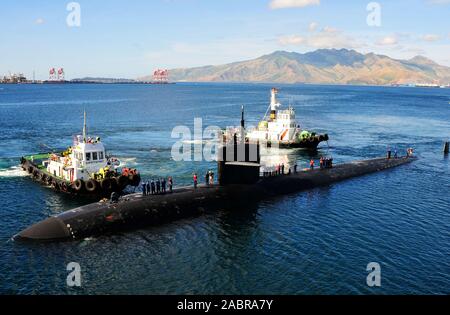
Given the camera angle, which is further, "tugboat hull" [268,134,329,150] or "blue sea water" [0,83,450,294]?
"tugboat hull" [268,134,329,150]

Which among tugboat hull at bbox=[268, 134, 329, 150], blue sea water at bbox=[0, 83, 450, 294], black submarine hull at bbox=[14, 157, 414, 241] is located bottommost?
blue sea water at bbox=[0, 83, 450, 294]

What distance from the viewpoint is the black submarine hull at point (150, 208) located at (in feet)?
96.9

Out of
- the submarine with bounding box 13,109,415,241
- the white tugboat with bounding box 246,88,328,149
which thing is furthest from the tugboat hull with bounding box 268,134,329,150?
the submarine with bounding box 13,109,415,241

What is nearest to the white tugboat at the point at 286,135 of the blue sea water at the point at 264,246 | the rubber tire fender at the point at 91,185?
the blue sea water at the point at 264,246

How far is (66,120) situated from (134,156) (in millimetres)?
58372

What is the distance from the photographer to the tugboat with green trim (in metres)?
41.6

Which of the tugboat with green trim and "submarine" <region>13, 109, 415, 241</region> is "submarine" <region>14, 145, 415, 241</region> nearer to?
"submarine" <region>13, 109, 415, 241</region>

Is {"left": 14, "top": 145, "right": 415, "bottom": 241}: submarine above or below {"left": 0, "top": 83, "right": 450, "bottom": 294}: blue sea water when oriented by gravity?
A: above

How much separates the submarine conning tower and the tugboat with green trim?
9989 millimetres

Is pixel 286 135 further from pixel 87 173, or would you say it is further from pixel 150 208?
pixel 150 208

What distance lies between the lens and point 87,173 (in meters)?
43.7

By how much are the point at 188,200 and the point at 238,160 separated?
545cm

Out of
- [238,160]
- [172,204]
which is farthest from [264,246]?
[238,160]
